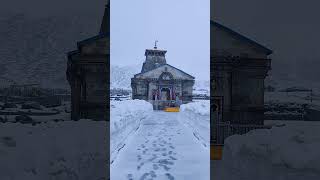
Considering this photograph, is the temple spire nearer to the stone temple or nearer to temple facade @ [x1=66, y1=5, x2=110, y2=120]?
temple facade @ [x1=66, y1=5, x2=110, y2=120]

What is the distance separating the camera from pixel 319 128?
6.65 metres

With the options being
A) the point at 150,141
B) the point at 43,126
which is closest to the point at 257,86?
the point at 43,126

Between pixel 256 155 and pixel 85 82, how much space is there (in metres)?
3.52

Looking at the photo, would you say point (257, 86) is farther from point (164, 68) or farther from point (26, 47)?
point (164, 68)

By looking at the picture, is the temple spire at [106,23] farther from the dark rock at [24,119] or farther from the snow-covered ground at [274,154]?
the snow-covered ground at [274,154]

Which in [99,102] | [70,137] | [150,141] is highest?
[99,102]

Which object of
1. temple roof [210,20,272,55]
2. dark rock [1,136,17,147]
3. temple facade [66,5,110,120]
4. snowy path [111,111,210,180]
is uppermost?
temple roof [210,20,272,55]

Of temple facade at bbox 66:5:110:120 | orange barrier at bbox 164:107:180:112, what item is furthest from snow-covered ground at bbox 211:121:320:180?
orange barrier at bbox 164:107:180:112

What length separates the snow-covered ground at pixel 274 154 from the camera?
591 centimetres

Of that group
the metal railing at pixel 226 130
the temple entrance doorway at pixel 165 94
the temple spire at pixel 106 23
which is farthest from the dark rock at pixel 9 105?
the temple entrance doorway at pixel 165 94

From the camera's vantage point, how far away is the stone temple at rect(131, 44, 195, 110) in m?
30.5

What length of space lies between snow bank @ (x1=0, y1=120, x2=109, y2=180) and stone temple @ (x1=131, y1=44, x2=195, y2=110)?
22762mm

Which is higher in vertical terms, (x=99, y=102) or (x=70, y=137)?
(x=99, y=102)

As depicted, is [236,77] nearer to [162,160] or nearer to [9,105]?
[162,160]
